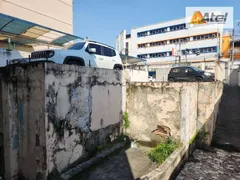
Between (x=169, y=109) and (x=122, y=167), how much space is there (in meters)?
2.42

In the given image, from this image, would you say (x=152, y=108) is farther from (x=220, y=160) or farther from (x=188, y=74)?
(x=188, y=74)

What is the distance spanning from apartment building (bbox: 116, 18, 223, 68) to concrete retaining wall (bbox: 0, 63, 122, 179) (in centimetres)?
2509

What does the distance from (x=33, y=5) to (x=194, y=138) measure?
1571 centimetres

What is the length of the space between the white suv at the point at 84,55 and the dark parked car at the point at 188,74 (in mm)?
5531

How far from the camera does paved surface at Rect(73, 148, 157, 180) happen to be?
419 centimetres

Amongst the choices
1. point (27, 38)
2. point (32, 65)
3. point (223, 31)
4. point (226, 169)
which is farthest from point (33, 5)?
point (223, 31)

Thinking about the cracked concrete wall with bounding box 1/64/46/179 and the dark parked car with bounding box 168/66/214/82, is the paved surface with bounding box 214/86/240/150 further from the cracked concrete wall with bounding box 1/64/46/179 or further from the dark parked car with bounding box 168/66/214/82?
the cracked concrete wall with bounding box 1/64/46/179

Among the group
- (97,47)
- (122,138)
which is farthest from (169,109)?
(97,47)

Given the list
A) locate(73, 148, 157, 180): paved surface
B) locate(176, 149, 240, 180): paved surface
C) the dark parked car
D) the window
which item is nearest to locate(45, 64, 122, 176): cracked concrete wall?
locate(73, 148, 157, 180): paved surface

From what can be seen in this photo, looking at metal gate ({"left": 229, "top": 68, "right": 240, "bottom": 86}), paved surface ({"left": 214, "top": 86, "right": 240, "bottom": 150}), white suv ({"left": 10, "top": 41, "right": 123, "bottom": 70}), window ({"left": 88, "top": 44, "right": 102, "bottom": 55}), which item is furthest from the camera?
metal gate ({"left": 229, "top": 68, "right": 240, "bottom": 86})

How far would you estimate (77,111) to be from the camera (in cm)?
441

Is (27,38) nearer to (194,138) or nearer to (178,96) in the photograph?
(178,96)

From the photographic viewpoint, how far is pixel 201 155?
6.27m

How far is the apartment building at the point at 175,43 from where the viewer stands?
2866cm
